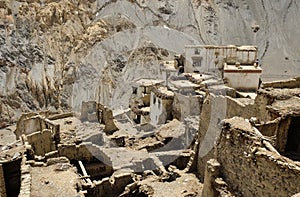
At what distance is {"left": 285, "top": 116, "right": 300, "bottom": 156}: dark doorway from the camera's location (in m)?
10.9

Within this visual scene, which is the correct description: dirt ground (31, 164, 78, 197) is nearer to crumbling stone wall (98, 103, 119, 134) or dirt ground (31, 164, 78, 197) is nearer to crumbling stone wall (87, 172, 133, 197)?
crumbling stone wall (87, 172, 133, 197)

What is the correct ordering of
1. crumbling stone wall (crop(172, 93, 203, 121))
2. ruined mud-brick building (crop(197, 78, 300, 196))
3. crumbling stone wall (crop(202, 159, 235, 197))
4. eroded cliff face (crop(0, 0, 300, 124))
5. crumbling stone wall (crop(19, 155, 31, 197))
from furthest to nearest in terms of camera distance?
eroded cliff face (crop(0, 0, 300, 124)) < crumbling stone wall (crop(172, 93, 203, 121)) < crumbling stone wall (crop(19, 155, 31, 197)) < crumbling stone wall (crop(202, 159, 235, 197)) < ruined mud-brick building (crop(197, 78, 300, 196))

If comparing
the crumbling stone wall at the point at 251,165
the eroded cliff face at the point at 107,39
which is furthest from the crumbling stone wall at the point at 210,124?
the eroded cliff face at the point at 107,39

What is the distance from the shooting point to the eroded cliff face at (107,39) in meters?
38.0

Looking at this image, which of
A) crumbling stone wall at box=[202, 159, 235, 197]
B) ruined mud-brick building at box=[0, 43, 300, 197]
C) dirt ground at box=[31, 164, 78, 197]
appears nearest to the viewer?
ruined mud-brick building at box=[0, 43, 300, 197]

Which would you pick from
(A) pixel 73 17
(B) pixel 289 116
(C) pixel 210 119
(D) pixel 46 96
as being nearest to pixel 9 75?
(D) pixel 46 96

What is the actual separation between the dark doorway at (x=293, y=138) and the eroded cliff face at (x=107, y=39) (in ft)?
86.8

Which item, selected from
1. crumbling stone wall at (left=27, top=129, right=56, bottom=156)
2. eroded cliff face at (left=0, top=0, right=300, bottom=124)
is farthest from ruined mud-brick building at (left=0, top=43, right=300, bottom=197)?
eroded cliff face at (left=0, top=0, right=300, bottom=124)

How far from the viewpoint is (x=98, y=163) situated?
48.3ft

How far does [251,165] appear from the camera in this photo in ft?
28.0

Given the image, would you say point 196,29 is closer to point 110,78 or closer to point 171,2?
point 171,2

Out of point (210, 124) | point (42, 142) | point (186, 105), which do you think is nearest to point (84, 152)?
point (42, 142)

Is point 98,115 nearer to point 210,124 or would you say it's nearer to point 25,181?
point 210,124

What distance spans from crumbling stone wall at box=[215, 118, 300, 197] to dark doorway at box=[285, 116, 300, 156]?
2.32 metres
